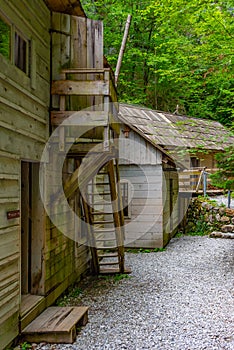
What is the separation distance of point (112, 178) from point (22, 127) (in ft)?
10.2

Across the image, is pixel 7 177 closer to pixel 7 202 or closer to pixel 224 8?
pixel 7 202

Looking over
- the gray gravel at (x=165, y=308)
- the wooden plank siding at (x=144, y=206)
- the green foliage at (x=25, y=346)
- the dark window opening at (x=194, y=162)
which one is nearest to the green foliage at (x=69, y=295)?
the gray gravel at (x=165, y=308)

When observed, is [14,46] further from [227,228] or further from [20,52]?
[227,228]

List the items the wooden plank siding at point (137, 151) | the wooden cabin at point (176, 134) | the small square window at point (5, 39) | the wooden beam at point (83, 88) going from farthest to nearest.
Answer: the wooden cabin at point (176, 134) < the wooden plank siding at point (137, 151) < the wooden beam at point (83, 88) < the small square window at point (5, 39)

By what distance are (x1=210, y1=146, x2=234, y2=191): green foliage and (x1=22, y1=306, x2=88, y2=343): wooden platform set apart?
14.1 feet

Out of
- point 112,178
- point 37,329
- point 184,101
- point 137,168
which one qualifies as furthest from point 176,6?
point 184,101

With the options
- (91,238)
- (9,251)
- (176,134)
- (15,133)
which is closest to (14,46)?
(15,133)

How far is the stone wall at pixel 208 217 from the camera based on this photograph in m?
13.2

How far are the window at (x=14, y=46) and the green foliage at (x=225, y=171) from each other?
4.66 meters

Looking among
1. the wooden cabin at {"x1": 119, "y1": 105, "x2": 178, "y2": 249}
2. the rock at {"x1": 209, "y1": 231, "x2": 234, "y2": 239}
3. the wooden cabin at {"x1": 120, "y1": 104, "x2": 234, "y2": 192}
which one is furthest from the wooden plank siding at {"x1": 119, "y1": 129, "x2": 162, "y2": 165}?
the rock at {"x1": 209, "y1": 231, "x2": 234, "y2": 239}

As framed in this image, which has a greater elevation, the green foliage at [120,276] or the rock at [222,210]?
the rock at [222,210]

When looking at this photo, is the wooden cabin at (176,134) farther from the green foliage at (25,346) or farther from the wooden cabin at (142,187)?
the green foliage at (25,346)

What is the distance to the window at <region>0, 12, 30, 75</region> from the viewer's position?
13.7 ft

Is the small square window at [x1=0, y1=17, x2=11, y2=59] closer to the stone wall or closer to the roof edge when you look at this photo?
the roof edge
